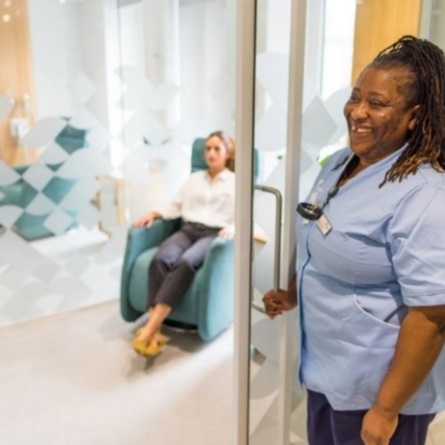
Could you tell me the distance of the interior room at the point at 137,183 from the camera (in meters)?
1.43

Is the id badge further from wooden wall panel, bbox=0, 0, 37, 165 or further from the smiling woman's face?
wooden wall panel, bbox=0, 0, 37, 165

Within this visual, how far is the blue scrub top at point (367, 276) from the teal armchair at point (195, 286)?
135cm

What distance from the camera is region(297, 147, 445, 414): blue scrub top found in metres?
0.97

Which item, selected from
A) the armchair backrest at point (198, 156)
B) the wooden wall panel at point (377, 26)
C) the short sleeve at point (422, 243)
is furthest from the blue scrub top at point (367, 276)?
the armchair backrest at point (198, 156)

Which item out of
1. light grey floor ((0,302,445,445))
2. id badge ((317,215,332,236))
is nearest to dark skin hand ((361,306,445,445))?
id badge ((317,215,332,236))

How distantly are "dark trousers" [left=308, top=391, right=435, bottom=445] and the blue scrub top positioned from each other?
4 cm

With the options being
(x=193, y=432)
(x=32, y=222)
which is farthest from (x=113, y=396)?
(x=32, y=222)

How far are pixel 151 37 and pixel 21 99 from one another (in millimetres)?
987

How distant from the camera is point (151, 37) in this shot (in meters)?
3.30

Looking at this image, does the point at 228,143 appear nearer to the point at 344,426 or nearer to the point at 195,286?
the point at 195,286

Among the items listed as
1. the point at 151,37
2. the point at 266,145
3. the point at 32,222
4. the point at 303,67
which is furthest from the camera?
the point at 151,37

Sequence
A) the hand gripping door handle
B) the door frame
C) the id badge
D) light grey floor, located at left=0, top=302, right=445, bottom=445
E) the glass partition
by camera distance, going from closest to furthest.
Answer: the id badge < the door frame < the hand gripping door handle < light grey floor, located at left=0, top=302, right=445, bottom=445 < the glass partition

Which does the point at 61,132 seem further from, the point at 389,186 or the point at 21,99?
the point at 389,186

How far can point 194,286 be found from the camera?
2645mm
